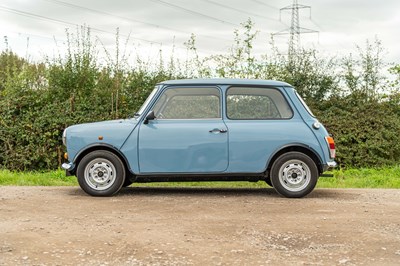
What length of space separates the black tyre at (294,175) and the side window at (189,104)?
3.95ft

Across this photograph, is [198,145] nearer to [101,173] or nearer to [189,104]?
[189,104]

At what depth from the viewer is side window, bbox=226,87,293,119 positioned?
9.22 metres

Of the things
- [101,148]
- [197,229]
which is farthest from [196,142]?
[197,229]

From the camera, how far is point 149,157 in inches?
355

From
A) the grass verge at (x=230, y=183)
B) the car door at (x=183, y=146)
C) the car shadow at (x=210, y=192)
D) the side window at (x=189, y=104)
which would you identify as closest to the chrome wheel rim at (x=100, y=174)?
the car shadow at (x=210, y=192)

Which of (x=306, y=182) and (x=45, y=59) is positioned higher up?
(x=45, y=59)

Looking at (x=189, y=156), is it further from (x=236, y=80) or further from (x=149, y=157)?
(x=236, y=80)

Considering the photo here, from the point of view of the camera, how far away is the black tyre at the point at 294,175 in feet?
29.6

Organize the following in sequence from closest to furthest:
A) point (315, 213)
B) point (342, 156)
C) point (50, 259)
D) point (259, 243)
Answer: point (50, 259)
point (259, 243)
point (315, 213)
point (342, 156)

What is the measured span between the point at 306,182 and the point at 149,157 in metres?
2.39

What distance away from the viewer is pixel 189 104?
30.1 feet

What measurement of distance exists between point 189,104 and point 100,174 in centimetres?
171

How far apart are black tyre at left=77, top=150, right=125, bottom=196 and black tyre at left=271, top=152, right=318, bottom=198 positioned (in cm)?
232

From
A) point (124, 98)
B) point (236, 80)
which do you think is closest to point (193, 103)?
point (236, 80)
